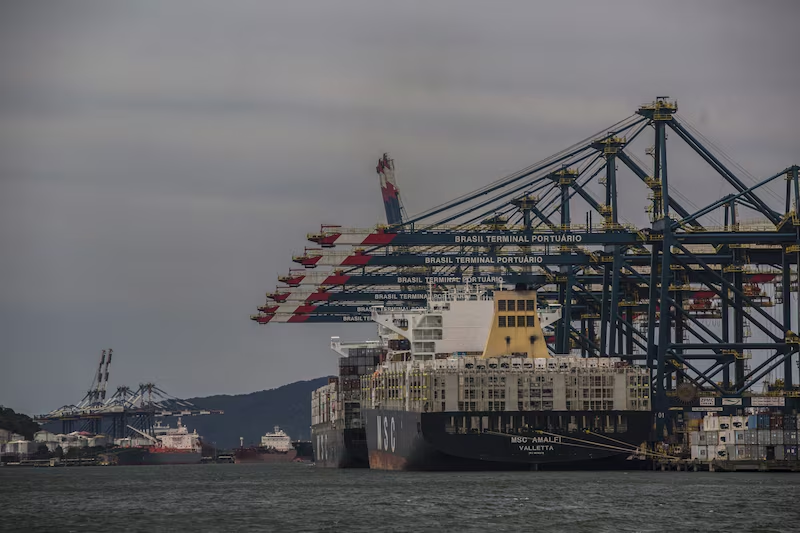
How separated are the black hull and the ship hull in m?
29.9

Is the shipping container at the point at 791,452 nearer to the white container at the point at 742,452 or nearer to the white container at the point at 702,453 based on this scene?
the white container at the point at 742,452

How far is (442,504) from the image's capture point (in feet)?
238

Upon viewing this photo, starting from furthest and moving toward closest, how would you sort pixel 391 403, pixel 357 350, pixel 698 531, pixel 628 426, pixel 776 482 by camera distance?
1. pixel 357 350
2. pixel 391 403
3. pixel 628 426
4. pixel 776 482
5. pixel 698 531

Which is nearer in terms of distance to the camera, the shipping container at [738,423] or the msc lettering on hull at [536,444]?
the msc lettering on hull at [536,444]

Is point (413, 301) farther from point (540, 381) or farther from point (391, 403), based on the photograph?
point (540, 381)

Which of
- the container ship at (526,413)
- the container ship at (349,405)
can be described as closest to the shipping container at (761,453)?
the container ship at (526,413)

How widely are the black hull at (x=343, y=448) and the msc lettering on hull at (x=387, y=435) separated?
13580mm

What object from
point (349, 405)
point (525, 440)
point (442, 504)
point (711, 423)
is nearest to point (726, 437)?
point (711, 423)

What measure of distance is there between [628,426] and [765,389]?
70.0 feet

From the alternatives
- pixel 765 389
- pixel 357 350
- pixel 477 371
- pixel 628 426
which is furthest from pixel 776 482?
pixel 357 350

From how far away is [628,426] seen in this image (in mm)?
96125

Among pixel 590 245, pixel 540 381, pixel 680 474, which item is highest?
pixel 590 245

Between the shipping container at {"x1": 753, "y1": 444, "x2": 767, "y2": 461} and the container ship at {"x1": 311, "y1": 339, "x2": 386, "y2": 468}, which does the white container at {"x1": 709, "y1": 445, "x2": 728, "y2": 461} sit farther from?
the container ship at {"x1": 311, "y1": 339, "x2": 386, "y2": 468}

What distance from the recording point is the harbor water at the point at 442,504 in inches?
2544
